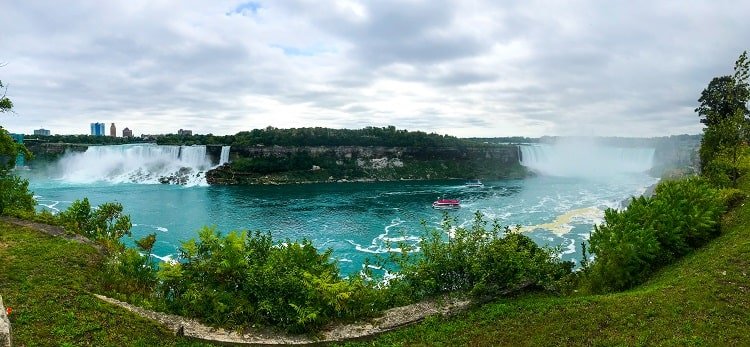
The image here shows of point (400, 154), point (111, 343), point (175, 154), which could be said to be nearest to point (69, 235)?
point (111, 343)

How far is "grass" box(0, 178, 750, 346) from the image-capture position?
8492 millimetres

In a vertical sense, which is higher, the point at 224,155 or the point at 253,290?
the point at 224,155

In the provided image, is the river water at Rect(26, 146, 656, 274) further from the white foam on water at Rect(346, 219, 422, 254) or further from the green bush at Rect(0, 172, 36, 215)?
the green bush at Rect(0, 172, 36, 215)

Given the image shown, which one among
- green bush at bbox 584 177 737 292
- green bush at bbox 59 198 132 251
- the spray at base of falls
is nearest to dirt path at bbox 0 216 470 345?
green bush at bbox 584 177 737 292

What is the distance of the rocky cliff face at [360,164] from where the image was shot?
300 ft

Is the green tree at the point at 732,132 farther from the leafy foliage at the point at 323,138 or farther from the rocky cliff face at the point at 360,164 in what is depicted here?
the leafy foliage at the point at 323,138

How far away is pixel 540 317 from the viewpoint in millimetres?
9766

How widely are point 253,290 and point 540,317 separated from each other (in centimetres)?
650

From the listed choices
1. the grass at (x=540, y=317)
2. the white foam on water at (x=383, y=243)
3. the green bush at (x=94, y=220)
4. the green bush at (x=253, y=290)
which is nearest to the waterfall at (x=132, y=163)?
the white foam on water at (x=383, y=243)

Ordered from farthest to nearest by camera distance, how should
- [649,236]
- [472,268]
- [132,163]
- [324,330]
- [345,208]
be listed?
[132,163] < [345,208] < [649,236] < [472,268] < [324,330]

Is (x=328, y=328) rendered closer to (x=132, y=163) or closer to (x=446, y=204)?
(x=446, y=204)

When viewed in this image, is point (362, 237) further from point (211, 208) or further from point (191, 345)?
point (191, 345)

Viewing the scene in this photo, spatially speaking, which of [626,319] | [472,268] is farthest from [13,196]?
[626,319]

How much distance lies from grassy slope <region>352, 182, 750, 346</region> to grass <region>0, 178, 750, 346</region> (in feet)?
0.06
